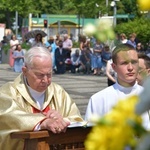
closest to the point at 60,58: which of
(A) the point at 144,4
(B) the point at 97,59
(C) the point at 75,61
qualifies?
(C) the point at 75,61

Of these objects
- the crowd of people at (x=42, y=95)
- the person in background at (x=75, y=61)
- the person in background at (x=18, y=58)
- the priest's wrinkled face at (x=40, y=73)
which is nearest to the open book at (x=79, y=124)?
the crowd of people at (x=42, y=95)

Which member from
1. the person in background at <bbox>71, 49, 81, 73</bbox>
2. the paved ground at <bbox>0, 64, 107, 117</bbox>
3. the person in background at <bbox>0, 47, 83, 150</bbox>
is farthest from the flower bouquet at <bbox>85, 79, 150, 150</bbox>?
the person in background at <bbox>71, 49, 81, 73</bbox>

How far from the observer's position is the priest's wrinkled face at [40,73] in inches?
169

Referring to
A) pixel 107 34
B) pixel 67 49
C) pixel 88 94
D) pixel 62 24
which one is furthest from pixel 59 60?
pixel 62 24

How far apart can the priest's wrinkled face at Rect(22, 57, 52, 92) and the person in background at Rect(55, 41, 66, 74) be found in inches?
856

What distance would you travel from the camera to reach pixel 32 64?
438 cm

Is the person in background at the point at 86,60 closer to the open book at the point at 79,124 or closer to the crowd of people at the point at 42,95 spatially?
the crowd of people at the point at 42,95

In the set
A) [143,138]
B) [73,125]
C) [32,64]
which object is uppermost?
[143,138]

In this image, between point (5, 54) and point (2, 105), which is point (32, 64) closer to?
point (2, 105)

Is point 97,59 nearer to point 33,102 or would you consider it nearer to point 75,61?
point 75,61

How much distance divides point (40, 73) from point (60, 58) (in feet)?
72.0

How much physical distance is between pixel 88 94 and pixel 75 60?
29.6ft

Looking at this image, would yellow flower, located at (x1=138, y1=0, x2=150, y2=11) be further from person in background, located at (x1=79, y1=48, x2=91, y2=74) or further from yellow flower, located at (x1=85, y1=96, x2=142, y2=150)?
person in background, located at (x1=79, y1=48, x2=91, y2=74)

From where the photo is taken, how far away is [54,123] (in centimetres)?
387
